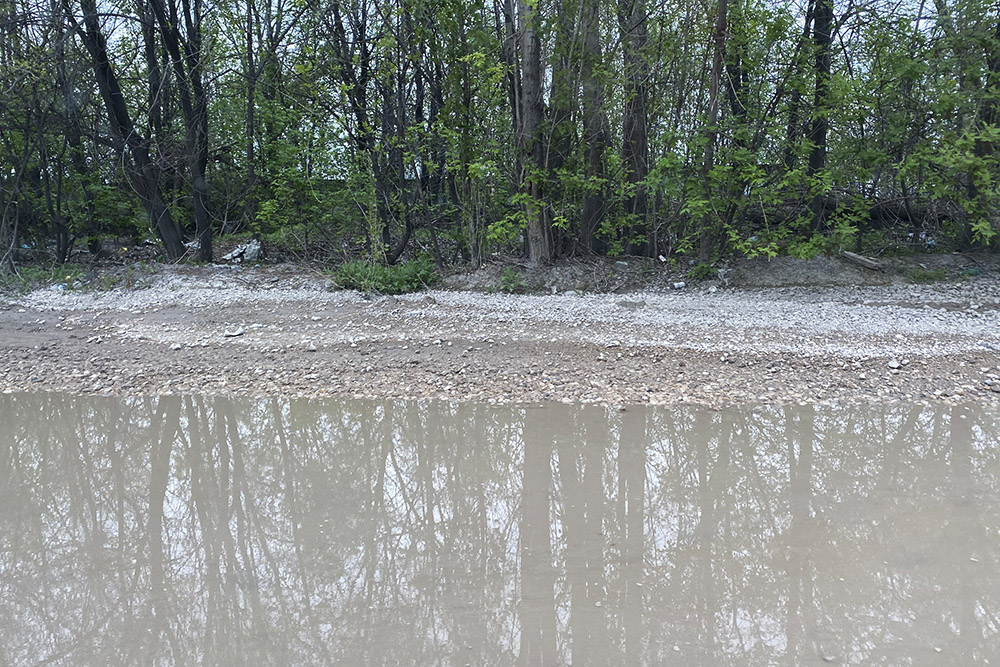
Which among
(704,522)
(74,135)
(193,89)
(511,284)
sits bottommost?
(704,522)

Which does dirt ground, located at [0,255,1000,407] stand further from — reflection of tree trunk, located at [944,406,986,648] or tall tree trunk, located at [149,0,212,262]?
tall tree trunk, located at [149,0,212,262]

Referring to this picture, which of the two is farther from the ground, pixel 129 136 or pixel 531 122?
pixel 129 136

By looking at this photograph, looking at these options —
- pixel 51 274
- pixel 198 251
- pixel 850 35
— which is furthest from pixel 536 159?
pixel 51 274

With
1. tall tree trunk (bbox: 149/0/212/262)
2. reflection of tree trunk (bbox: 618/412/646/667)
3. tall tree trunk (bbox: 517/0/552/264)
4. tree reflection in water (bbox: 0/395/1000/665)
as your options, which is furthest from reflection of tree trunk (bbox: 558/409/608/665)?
tall tree trunk (bbox: 149/0/212/262)

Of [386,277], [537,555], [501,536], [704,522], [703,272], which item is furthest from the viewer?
[386,277]

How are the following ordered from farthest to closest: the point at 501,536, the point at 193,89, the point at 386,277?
1. the point at 193,89
2. the point at 386,277
3. the point at 501,536

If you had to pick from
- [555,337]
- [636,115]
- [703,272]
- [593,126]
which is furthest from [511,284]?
[636,115]

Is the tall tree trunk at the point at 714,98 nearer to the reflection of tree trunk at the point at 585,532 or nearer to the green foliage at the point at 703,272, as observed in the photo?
the green foliage at the point at 703,272

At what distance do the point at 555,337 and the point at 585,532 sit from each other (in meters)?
4.17

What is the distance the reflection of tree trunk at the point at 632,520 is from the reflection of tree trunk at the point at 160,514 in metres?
2.20

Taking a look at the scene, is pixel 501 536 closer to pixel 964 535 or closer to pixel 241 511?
pixel 241 511

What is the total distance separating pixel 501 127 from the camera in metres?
11.1

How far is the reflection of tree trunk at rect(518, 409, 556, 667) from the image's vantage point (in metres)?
3.48

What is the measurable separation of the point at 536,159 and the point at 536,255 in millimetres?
1490
